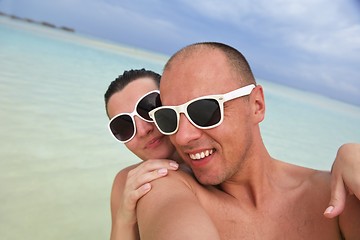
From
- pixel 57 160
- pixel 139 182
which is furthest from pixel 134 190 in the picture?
pixel 57 160

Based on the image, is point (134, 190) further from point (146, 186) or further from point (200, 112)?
point (200, 112)

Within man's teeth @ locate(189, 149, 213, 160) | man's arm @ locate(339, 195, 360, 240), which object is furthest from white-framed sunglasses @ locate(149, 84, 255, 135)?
man's arm @ locate(339, 195, 360, 240)

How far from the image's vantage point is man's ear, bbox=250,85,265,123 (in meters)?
1.73

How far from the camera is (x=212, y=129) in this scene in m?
1.54

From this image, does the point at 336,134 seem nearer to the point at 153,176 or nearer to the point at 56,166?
the point at 56,166

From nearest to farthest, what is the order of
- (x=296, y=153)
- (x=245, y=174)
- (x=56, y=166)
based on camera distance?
(x=245, y=174)
(x=56, y=166)
(x=296, y=153)

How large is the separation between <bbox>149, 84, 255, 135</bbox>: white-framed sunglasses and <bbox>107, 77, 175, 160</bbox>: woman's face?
1.42 feet

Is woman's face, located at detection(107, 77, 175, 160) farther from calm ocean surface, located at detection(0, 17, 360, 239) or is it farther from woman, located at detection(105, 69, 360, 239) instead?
calm ocean surface, located at detection(0, 17, 360, 239)

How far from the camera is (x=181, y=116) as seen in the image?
151 centimetres

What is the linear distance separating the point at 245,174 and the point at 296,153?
19.8 ft

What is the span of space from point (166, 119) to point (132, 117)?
0.46m

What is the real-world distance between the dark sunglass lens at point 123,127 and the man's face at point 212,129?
48 cm

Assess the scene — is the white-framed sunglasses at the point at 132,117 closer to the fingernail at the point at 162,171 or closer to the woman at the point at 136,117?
the woman at the point at 136,117

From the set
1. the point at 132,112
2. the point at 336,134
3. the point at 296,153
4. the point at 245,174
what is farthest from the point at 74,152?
the point at 336,134
